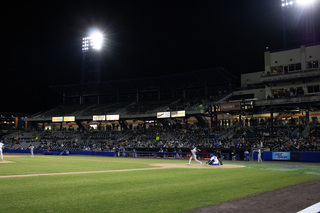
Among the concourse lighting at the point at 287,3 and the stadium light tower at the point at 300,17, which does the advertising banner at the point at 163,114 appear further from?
the concourse lighting at the point at 287,3

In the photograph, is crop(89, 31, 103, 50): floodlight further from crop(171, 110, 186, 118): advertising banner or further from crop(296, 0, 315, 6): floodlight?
crop(296, 0, 315, 6): floodlight

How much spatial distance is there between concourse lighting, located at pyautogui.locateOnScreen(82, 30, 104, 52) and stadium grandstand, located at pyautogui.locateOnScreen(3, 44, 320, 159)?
9.87 meters

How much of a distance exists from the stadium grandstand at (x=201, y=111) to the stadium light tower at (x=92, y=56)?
11.3 ft

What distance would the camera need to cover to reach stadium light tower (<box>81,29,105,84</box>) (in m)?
66.6

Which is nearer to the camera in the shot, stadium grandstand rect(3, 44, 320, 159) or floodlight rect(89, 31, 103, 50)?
stadium grandstand rect(3, 44, 320, 159)

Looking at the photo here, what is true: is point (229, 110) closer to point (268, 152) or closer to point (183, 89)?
point (268, 152)

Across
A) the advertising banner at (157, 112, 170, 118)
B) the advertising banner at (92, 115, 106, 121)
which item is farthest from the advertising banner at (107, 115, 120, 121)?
the advertising banner at (157, 112, 170, 118)

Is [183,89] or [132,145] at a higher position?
[183,89]

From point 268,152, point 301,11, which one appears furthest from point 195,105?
point 301,11

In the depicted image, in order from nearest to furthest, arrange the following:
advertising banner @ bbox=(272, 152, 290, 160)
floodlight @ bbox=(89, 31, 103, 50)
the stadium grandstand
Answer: advertising banner @ bbox=(272, 152, 290, 160) < the stadium grandstand < floodlight @ bbox=(89, 31, 103, 50)

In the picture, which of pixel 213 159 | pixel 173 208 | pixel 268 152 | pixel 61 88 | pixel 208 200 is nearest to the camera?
pixel 173 208

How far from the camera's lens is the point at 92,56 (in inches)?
2687

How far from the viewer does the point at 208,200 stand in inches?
310

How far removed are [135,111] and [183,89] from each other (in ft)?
36.3
